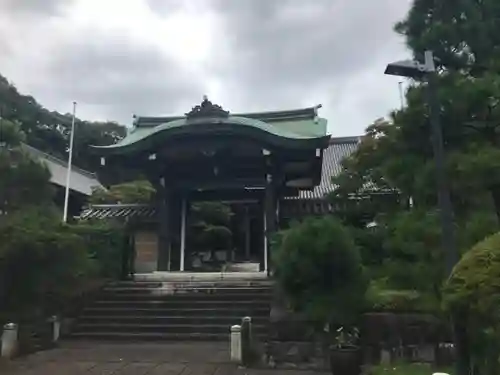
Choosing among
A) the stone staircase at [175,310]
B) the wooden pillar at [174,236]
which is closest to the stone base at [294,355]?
the stone staircase at [175,310]

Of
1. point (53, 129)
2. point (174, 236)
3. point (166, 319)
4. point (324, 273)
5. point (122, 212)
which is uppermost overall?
point (53, 129)

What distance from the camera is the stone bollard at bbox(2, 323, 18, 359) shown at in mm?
8750

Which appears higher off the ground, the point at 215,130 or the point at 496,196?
the point at 215,130

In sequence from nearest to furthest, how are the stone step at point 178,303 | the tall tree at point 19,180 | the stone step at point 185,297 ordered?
the tall tree at point 19,180, the stone step at point 178,303, the stone step at point 185,297

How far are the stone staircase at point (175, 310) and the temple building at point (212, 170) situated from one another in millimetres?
1350

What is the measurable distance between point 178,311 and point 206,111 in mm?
6348

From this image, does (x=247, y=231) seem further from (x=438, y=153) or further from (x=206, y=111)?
(x=438, y=153)

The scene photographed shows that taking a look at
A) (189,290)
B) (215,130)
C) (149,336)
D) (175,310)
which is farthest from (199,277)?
(215,130)

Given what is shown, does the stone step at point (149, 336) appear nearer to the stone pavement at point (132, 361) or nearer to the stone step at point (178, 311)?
the stone pavement at point (132, 361)

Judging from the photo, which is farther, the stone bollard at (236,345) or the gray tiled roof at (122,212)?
the gray tiled roof at (122,212)

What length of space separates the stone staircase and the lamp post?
5.20m

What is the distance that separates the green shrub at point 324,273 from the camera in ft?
24.1

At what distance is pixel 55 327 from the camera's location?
10500mm

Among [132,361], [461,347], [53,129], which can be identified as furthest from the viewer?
[53,129]
